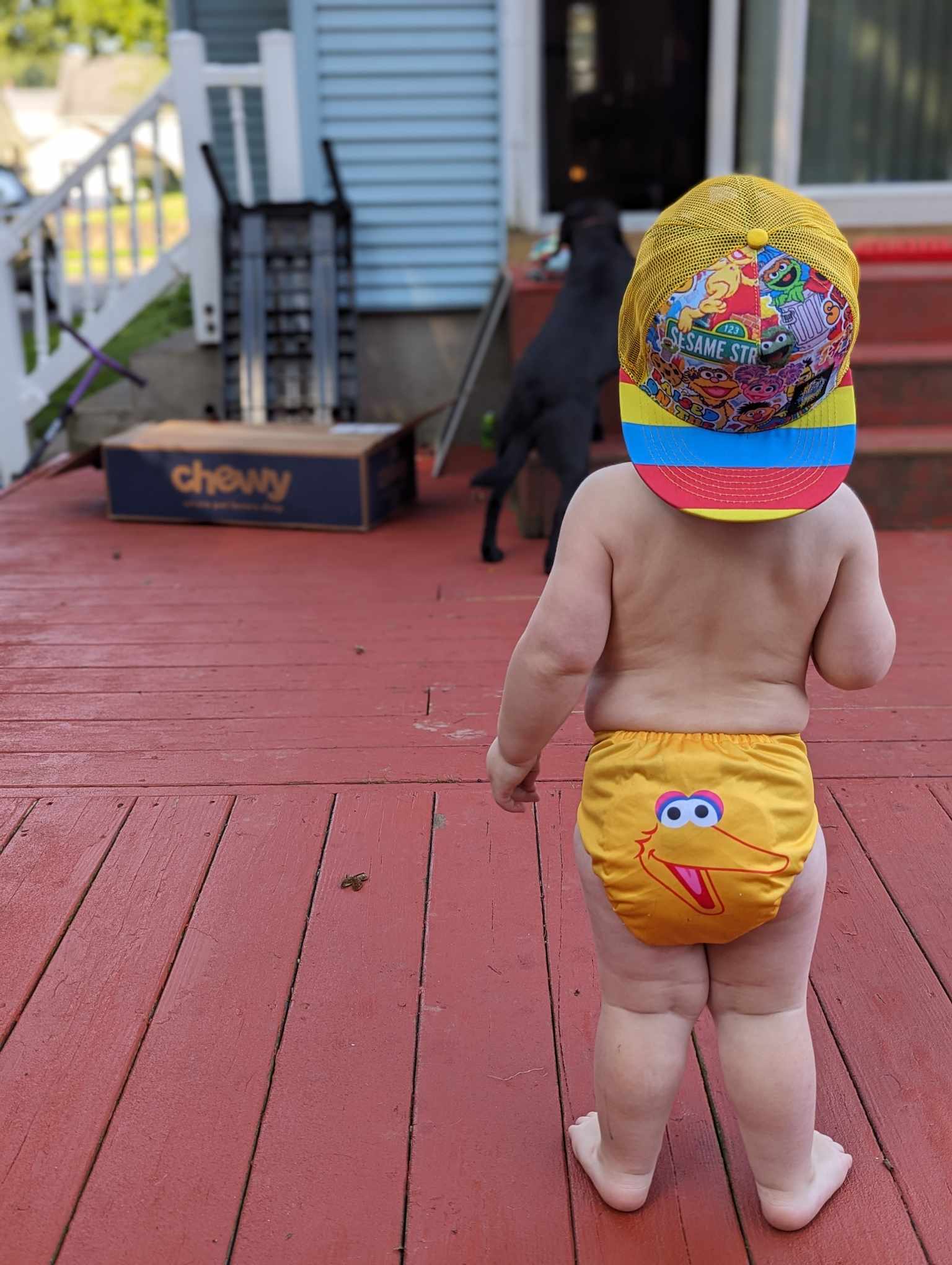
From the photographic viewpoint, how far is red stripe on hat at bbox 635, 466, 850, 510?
4.05 ft

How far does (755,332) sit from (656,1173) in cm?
108

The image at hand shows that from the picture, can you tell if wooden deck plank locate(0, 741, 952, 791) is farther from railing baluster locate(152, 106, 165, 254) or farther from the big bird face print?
railing baluster locate(152, 106, 165, 254)

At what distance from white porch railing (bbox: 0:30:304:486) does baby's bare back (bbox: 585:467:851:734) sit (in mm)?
4958

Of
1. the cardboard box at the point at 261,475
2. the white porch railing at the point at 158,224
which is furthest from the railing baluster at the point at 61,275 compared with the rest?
the cardboard box at the point at 261,475

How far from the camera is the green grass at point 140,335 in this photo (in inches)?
265

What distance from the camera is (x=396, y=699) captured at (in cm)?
299

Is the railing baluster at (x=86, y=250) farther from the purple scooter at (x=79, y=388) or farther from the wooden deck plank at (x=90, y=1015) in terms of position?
the wooden deck plank at (x=90, y=1015)

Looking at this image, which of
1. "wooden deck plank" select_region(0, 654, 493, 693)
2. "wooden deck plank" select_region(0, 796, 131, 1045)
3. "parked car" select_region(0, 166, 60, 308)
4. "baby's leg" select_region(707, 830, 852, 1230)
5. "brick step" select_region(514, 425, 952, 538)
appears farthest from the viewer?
"parked car" select_region(0, 166, 60, 308)

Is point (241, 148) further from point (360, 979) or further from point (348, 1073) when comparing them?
point (348, 1073)

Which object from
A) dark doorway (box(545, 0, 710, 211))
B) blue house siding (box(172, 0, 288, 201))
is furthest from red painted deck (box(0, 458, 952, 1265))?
blue house siding (box(172, 0, 288, 201))

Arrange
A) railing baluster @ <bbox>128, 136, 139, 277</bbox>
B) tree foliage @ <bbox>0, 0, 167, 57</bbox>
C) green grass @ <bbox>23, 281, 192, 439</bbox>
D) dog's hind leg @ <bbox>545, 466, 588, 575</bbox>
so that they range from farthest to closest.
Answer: tree foliage @ <bbox>0, 0, 167, 57</bbox> < green grass @ <bbox>23, 281, 192, 439</bbox> < railing baluster @ <bbox>128, 136, 139, 277</bbox> < dog's hind leg @ <bbox>545, 466, 588, 575</bbox>

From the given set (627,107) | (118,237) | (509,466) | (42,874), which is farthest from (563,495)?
(118,237)

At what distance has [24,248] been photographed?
6230 millimetres

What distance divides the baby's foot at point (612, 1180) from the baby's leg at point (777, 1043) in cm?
14
